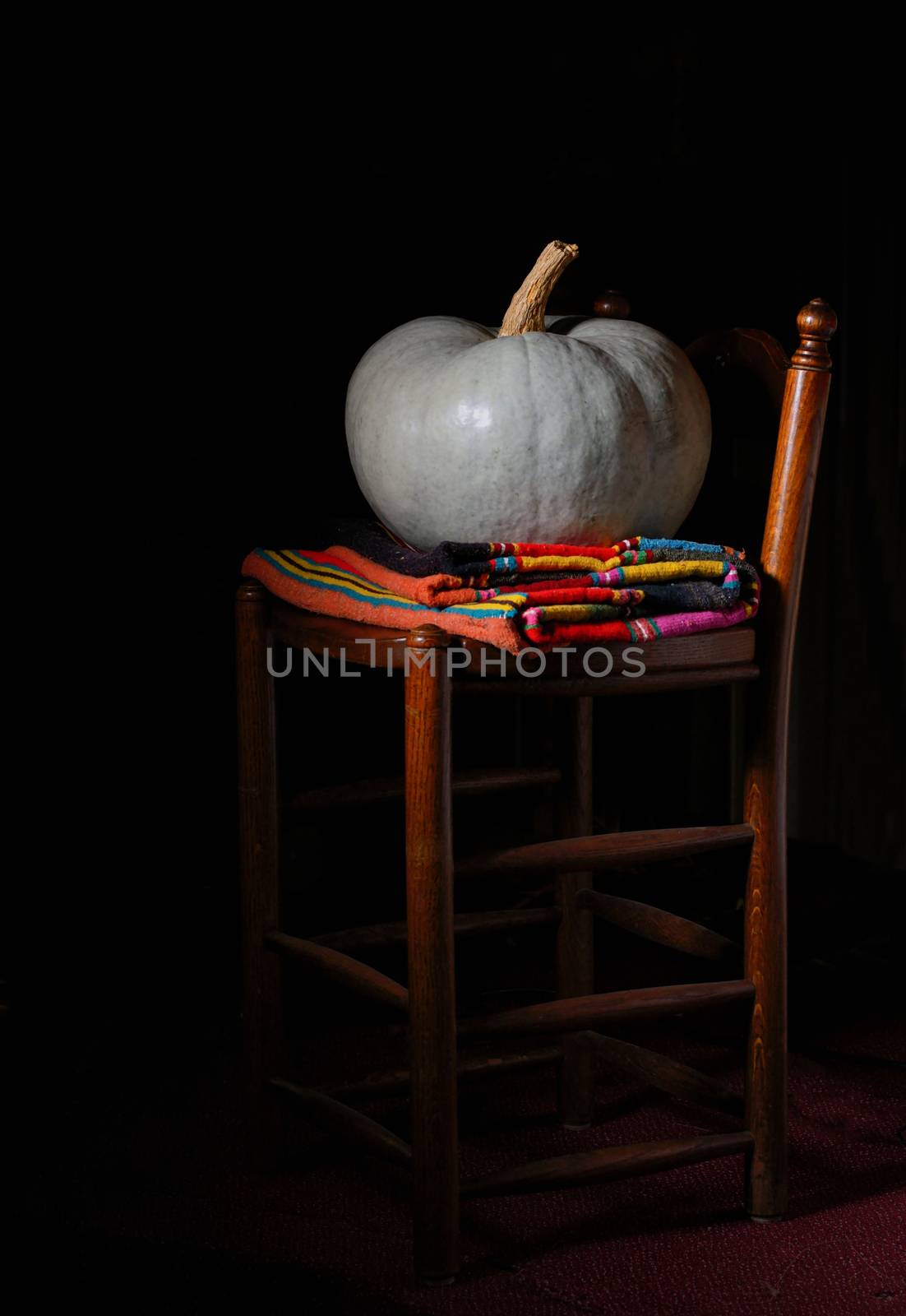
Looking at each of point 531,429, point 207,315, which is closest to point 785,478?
point 531,429

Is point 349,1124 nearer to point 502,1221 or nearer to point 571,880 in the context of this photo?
point 502,1221

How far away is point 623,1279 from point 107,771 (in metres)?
1.01

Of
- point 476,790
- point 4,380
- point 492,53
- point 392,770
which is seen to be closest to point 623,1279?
point 476,790

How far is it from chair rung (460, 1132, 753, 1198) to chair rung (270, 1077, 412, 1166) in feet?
0.27

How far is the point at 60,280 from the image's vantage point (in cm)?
173

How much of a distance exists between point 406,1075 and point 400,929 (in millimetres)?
166

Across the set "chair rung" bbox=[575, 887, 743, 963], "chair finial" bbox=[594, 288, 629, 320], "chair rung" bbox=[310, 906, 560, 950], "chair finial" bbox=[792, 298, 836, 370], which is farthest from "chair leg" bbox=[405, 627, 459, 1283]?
"chair finial" bbox=[594, 288, 629, 320]

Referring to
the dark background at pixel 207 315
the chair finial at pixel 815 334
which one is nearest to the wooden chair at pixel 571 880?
the chair finial at pixel 815 334

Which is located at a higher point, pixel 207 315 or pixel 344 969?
pixel 207 315

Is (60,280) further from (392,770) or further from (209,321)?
(392,770)

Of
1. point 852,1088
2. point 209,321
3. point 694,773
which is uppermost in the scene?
point 209,321

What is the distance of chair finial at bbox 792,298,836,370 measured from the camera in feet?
4.24

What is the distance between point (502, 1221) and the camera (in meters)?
1.40

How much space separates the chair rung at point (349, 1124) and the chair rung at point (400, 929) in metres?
0.16
